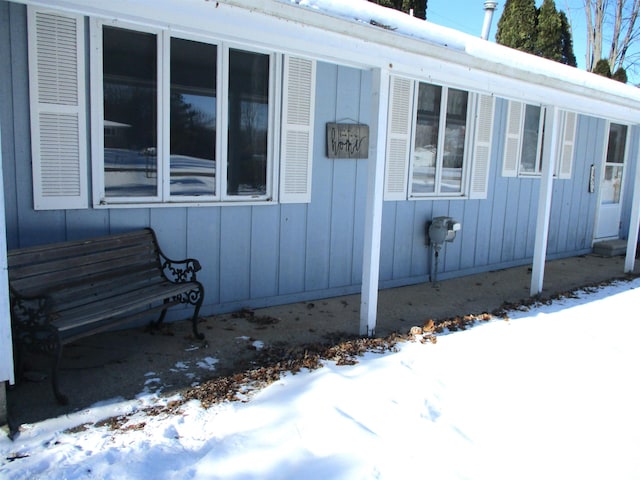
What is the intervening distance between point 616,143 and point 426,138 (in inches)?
203

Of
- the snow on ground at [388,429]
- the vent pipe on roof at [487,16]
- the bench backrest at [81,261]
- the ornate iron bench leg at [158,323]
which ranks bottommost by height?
the snow on ground at [388,429]

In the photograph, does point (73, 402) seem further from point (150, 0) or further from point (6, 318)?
point (150, 0)

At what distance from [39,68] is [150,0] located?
1.34 meters

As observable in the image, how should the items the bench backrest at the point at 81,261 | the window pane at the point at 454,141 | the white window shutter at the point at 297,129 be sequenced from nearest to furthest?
the bench backrest at the point at 81,261 < the white window shutter at the point at 297,129 < the window pane at the point at 454,141

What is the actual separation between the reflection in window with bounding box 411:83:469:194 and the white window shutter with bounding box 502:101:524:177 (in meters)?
0.89

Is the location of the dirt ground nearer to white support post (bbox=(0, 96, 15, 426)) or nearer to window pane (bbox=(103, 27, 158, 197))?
white support post (bbox=(0, 96, 15, 426))

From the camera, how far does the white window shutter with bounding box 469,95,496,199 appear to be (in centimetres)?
637

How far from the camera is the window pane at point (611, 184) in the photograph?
9000mm

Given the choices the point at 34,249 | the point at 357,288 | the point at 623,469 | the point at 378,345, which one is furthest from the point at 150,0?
the point at 357,288

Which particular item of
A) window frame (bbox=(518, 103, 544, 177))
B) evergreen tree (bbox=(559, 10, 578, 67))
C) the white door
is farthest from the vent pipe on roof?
evergreen tree (bbox=(559, 10, 578, 67))

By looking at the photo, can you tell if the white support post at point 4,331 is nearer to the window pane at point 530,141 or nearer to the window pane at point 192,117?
the window pane at point 192,117

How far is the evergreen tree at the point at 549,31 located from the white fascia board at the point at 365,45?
9.74 meters

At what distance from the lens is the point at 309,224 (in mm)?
5066

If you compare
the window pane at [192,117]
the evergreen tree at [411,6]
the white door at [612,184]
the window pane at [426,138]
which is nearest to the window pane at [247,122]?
the window pane at [192,117]
